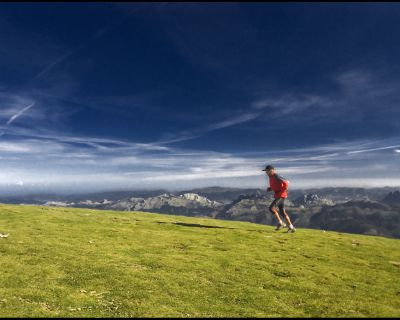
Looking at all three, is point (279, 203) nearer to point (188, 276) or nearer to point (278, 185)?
point (278, 185)

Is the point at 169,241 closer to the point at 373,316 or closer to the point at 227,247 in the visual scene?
the point at 227,247

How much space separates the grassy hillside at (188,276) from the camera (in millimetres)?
15930

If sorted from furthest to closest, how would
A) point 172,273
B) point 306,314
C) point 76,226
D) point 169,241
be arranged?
point 76,226, point 169,241, point 172,273, point 306,314

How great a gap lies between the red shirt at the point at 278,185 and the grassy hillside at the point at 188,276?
4.72 metres

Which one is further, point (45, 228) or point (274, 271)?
point (45, 228)

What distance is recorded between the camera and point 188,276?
2089 cm

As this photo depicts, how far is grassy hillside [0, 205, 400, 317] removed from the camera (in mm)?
15930

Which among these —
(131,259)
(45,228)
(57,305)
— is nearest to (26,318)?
(57,305)

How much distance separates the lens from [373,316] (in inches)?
591

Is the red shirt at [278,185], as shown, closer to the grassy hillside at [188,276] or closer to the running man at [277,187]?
the running man at [277,187]

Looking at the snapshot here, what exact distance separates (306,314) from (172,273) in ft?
28.9

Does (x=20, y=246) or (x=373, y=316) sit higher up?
(x=20, y=246)

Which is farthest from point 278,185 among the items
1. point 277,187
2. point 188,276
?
point 188,276

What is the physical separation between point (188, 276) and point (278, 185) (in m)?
17.8
